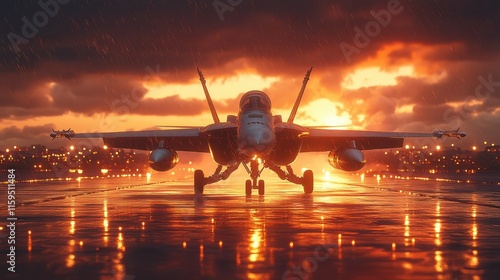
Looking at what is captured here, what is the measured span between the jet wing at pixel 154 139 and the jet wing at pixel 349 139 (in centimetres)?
547

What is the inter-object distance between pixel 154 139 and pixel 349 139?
10.1 meters

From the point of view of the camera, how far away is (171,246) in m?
11.8

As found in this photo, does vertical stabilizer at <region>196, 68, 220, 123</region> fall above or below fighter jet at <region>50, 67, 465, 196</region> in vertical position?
above

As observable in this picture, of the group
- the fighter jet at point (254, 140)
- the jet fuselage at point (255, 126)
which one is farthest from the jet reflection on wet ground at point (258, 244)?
the fighter jet at point (254, 140)

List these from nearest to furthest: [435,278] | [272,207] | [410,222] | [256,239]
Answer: [435,278] < [256,239] < [410,222] < [272,207]

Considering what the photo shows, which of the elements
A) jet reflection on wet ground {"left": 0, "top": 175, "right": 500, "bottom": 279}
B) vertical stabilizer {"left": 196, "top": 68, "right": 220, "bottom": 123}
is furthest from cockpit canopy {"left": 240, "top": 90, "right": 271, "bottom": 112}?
jet reflection on wet ground {"left": 0, "top": 175, "right": 500, "bottom": 279}

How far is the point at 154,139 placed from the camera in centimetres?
3422

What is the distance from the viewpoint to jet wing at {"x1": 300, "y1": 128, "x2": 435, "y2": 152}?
31922mm

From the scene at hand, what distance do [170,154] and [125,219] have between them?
38.3 ft

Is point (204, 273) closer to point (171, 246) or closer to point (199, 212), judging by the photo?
point (171, 246)

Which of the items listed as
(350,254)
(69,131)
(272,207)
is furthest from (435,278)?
(69,131)

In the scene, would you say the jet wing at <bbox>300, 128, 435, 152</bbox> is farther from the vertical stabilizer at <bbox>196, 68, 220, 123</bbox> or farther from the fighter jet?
the vertical stabilizer at <bbox>196, 68, 220, 123</bbox>

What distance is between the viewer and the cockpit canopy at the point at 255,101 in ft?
89.6

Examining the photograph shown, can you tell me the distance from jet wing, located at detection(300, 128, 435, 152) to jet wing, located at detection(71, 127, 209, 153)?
5.47 metres
